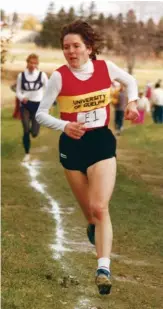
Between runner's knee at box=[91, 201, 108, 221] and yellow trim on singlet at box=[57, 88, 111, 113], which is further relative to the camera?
runner's knee at box=[91, 201, 108, 221]

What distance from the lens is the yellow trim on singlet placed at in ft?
17.3

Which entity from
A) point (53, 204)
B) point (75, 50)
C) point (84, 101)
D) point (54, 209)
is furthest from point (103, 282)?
point (53, 204)

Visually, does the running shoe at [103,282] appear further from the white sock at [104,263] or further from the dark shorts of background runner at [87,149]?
the dark shorts of background runner at [87,149]

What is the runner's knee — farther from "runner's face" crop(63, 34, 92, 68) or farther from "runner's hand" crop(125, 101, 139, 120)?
"runner's face" crop(63, 34, 92, 68)

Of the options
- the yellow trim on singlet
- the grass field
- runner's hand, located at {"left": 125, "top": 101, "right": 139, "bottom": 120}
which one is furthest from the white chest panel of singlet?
the grass field

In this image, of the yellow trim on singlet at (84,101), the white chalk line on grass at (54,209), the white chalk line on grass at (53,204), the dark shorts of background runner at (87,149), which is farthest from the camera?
the white chalk line on grass at (53,204)

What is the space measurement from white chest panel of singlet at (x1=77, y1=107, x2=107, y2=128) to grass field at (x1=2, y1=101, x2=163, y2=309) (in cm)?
276

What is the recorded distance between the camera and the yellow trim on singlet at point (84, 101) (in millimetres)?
5258

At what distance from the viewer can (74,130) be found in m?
4.99

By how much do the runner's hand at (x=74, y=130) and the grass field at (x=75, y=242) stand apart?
3.06 metres

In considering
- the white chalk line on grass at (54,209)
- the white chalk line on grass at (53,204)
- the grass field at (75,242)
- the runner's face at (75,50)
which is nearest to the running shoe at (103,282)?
the runner's face at (75,50)

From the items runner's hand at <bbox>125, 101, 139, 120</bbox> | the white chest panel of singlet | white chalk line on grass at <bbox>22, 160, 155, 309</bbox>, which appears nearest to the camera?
runner's hand at <bbox>125, 101, 139, 120</bbox>

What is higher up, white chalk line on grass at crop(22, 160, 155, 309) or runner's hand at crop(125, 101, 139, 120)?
runner's hand at crop(125, 101, 139, 120)

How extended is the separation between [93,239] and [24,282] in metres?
2.43
